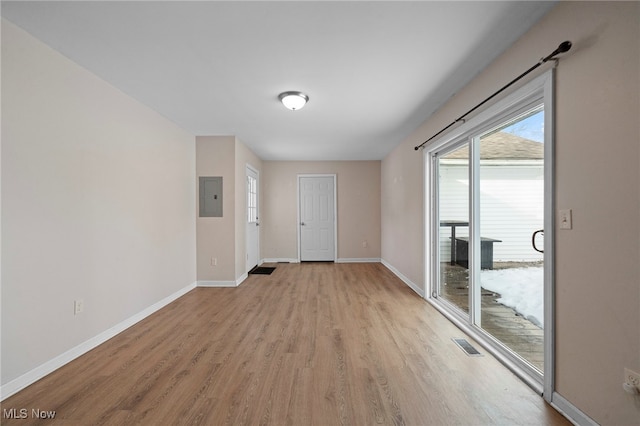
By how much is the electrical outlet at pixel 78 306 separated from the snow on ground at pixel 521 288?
351 cm

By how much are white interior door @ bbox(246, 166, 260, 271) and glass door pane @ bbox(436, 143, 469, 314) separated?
3.37 metres

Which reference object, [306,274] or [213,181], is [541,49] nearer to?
[213,181]

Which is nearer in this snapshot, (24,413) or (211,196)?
(24,413)

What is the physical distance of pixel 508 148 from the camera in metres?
2.36

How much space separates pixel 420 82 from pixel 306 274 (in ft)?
12.5

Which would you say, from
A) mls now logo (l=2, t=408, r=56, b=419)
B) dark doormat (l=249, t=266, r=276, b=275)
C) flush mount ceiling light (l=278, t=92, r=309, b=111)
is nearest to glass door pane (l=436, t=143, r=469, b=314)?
flush mount ceiling light (l=278, t=92, r=309, b=111)

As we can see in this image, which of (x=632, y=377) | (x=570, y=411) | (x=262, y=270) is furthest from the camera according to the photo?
(x=262, y=270)

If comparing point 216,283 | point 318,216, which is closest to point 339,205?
point 318,216

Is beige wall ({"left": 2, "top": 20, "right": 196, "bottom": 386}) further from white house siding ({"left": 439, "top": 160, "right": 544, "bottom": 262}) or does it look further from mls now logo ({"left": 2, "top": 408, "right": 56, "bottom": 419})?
white house siding ({"left": 439, "top": 160, "right": 544, "bottom": 262})

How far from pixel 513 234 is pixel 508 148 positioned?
2.32ft

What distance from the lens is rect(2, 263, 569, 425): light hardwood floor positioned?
5.40 feet

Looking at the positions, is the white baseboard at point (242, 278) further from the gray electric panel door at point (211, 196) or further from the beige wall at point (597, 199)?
the beige wall at point (597, 199)

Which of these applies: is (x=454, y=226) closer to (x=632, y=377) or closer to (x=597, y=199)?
(x=597, y=199)

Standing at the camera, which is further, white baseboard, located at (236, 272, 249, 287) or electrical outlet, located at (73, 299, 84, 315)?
white baseboard, located at (236, 272, 249, 287)
